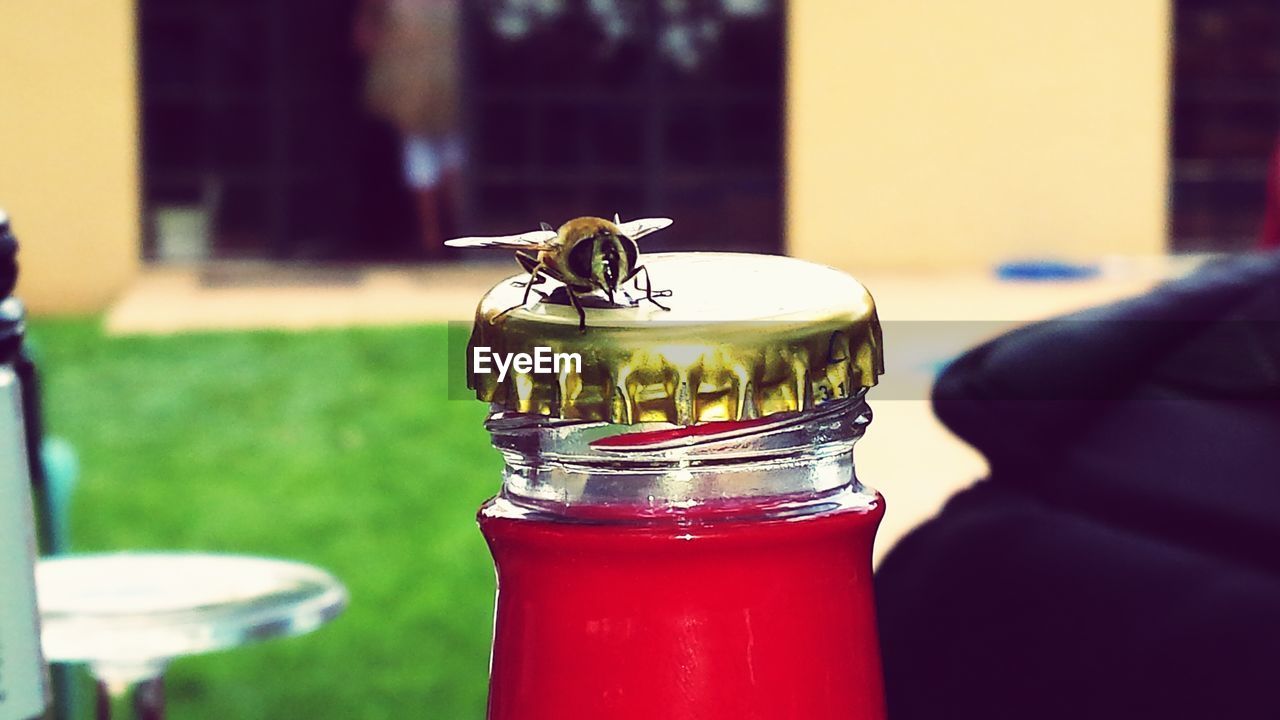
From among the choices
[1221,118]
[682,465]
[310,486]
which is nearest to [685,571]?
[682,465]

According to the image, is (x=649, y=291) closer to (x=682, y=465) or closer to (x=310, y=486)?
(x=682, y=465)

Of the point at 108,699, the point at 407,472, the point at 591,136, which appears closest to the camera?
A: the point at 108,699

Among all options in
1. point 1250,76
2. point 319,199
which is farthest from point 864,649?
point 1250,76

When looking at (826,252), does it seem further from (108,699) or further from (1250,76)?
(108,699)

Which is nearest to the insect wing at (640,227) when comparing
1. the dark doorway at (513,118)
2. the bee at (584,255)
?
the bee at (584,255)

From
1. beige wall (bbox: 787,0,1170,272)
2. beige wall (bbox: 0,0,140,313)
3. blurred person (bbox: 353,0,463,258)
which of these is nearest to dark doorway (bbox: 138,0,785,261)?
blurred person (bbox: 353,0,463,258)

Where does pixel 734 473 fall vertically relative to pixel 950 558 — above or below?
above
